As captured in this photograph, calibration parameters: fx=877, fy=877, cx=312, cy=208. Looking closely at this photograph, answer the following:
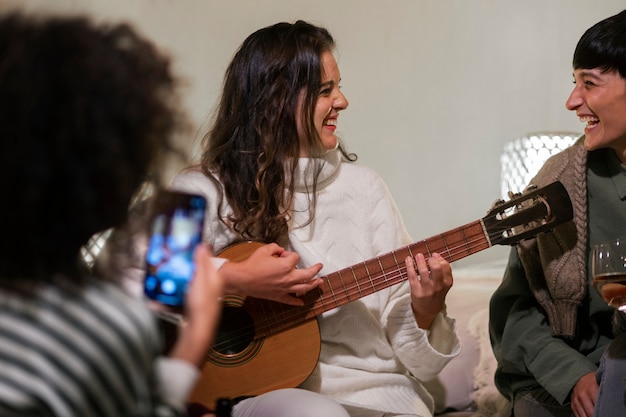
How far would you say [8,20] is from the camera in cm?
77

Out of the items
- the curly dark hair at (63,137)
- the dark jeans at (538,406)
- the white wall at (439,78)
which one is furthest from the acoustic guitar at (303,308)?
the white wall at (439,78)

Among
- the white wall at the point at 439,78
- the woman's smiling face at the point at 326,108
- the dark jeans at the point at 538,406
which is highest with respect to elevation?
the white wall at the point at 439,78

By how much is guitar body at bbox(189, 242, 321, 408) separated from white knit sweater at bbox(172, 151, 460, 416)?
81mm

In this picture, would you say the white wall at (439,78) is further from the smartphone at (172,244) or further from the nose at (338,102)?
the smartphone at (172,244)

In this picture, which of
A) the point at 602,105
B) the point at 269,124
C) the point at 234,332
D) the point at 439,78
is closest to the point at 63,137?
the point at 234,332

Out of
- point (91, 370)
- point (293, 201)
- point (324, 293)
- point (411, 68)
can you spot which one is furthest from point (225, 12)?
point (91, 370)

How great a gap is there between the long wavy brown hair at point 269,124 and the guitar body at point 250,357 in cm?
15

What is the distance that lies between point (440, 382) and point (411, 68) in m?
1.26

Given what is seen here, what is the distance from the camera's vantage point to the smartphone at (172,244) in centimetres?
85

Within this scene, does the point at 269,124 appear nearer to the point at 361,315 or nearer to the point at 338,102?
the point at 338,102

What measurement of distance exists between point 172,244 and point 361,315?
3.12ft

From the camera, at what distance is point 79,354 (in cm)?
71

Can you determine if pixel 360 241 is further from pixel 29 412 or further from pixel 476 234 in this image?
pixel 29 412

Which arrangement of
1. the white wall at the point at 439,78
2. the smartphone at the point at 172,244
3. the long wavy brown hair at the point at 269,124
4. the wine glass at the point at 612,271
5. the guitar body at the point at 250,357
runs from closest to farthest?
the smartphone at the point at 172,244, the wine glass at the point at 612,271, the guitar body at the point at 250,357, the long wavy brown hair at the point at 269,124, the white wall at the point at 439,78
